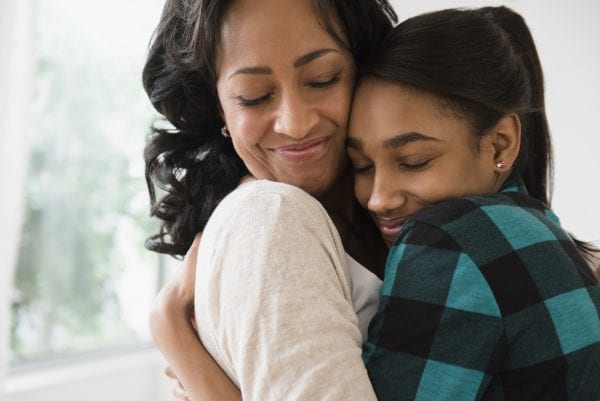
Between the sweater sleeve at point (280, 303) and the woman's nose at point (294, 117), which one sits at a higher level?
the woman's nose at point (294, 117)

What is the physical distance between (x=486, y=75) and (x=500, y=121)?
0.30 ft

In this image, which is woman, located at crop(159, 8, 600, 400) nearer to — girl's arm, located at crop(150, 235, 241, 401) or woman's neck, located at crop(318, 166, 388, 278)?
girl's arm, located at crop(150, 235, 241, 401)

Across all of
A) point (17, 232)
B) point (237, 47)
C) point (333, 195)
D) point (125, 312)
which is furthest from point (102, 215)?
point (237, 47)

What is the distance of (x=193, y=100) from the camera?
1220 mm

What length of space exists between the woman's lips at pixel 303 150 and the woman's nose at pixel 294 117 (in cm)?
5

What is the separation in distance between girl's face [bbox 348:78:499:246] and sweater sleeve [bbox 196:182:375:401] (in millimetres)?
237

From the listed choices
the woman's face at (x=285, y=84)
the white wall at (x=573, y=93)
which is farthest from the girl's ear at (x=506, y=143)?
the white wall at (x=573, y=93)

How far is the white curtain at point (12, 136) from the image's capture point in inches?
74.2

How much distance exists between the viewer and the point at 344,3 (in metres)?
1.07

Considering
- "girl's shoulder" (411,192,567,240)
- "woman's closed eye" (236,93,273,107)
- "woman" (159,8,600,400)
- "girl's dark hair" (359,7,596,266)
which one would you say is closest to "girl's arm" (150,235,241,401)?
"woman" (159,8,600,400)

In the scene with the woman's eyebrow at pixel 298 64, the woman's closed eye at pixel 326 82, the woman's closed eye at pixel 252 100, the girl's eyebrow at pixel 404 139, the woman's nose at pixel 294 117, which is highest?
the woman's eyebrow at pixel 298 64

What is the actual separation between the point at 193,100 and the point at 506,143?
0.63 meters

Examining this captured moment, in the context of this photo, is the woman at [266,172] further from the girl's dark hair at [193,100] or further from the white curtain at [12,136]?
the white curtain at [12,136]

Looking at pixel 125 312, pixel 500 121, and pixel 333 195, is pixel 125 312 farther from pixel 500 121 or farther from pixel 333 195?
pixel 500 121
